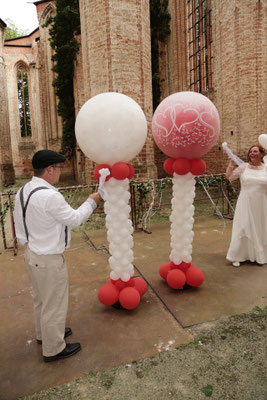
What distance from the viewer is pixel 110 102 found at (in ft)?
9.63

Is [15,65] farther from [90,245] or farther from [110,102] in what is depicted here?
[110,102]

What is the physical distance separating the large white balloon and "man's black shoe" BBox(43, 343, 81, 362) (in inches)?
71.8

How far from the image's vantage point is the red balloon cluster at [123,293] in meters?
3.20

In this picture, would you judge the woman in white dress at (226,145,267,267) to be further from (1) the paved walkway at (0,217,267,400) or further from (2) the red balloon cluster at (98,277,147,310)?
(2) the red balloon cluster at (98,277,147,310)

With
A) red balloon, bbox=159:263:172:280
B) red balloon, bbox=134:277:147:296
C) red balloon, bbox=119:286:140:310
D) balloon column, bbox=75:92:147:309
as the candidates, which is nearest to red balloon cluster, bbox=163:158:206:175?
balloon column, bbox=75:92:147:309

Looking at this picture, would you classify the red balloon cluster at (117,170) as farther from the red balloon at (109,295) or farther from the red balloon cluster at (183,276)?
the red balloon cluster at (183,276)

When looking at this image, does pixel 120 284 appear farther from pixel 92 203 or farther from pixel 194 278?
pixel 92 203

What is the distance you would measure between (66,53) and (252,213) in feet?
42.8

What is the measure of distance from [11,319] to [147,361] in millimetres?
1682

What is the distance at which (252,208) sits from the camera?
438cm

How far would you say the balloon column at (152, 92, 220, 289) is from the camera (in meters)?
3.17

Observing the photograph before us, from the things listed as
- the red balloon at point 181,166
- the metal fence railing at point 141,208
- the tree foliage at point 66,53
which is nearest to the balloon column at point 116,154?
the red balloon at point 181,166

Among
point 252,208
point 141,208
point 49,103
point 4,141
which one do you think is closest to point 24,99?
point 49,103

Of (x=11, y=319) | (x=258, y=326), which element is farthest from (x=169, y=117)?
(x=11, y=319)
